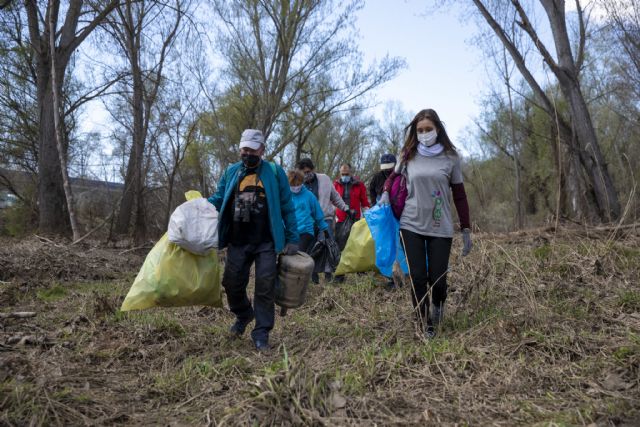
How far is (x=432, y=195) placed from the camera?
3.86 m

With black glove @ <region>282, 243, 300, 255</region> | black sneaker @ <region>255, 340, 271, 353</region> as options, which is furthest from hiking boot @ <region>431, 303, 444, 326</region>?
black sneaker @ <region>255, 340, 271, 353</region>

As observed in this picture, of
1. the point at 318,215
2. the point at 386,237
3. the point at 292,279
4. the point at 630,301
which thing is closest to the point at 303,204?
the point at 318,215

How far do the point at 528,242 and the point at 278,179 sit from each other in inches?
230

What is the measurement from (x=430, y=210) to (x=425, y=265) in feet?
1.39

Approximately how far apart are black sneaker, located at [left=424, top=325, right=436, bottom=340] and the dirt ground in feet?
0.27

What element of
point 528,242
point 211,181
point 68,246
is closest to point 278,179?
point 528,242

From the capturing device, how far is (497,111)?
82.8ft

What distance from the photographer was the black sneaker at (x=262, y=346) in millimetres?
3717

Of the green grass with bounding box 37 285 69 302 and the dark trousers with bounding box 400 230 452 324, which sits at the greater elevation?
the dark trousers with bounding box 400 230 452 324

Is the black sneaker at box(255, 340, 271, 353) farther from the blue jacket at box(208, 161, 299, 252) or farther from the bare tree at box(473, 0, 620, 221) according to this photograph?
the bare tree at box(473, 0, 620, 221)

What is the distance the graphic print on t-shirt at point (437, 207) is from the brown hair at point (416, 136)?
35cm

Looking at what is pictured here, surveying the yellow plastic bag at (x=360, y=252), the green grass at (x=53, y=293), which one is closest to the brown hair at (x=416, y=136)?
the yellow plastic bag at (x=360, y=252)

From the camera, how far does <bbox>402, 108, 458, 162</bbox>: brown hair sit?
3.93 m

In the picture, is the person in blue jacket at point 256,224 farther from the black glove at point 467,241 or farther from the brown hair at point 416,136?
the black glove at point 467,241
